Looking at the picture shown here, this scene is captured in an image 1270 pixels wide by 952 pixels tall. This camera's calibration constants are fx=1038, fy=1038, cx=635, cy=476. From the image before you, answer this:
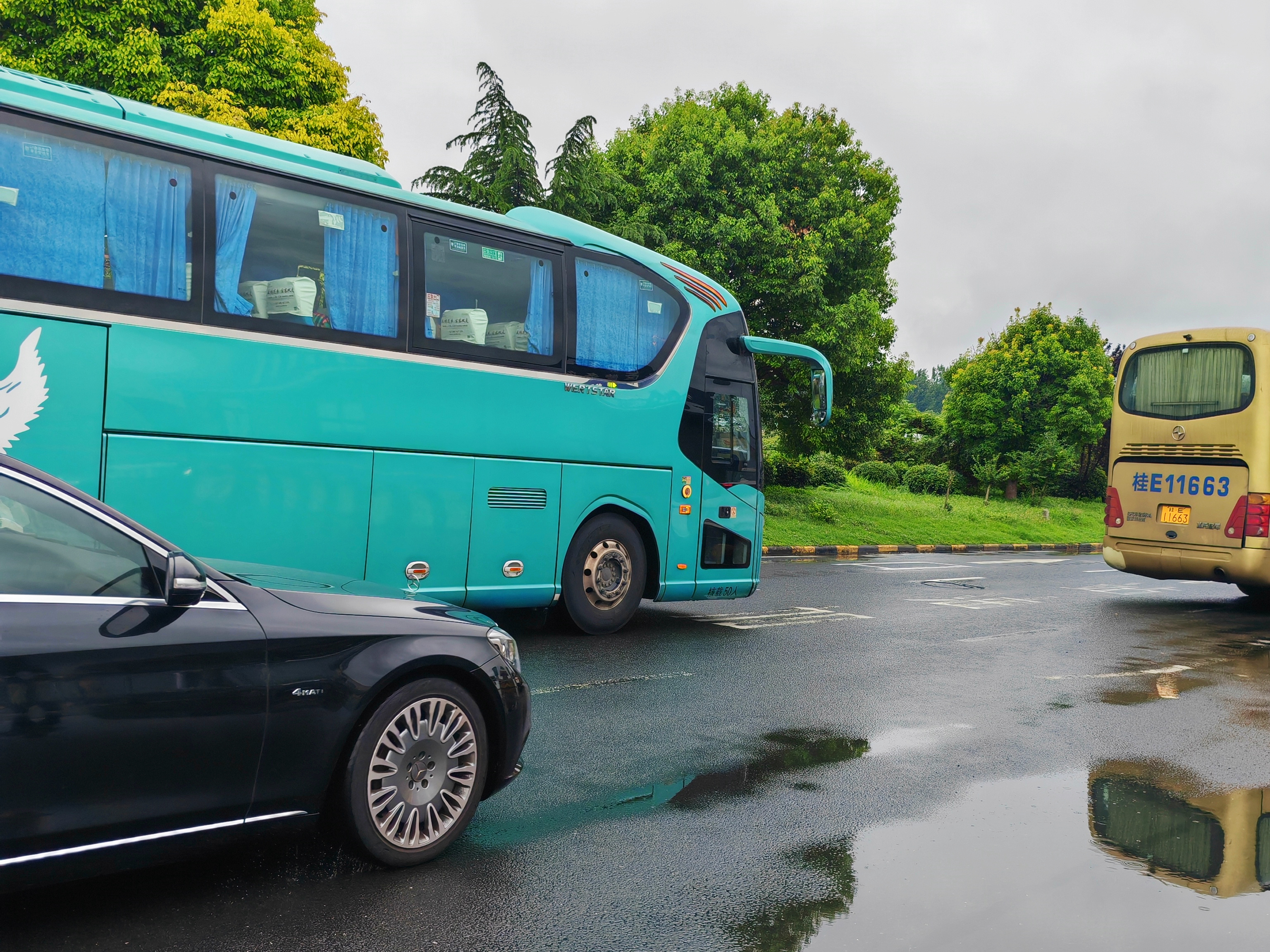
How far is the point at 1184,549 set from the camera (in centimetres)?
1399

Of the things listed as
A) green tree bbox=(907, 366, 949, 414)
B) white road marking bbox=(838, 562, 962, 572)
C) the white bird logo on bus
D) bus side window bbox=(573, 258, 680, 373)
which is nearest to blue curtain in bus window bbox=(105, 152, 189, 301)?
the white bird logo on bus

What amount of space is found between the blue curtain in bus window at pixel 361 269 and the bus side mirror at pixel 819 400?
506 centimetres

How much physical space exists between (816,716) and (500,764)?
3.30 m

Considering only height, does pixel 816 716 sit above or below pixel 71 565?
below

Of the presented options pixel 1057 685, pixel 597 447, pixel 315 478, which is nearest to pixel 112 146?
pixel 315 478

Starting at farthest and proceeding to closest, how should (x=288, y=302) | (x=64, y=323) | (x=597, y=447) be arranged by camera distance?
(x=597, y=447), (x=288, y=302), (x=64, y=323)

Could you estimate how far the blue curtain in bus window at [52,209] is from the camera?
648 centimetres

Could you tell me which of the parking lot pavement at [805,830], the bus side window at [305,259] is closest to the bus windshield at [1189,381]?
the parking lot pavement at [805,830]

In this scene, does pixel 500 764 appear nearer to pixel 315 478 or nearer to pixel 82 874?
pixel 82 874

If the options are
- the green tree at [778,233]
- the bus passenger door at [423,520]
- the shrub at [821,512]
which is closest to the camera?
the bus passenger door at [423,520]

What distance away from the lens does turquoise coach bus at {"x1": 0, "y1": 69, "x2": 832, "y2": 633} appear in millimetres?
6723

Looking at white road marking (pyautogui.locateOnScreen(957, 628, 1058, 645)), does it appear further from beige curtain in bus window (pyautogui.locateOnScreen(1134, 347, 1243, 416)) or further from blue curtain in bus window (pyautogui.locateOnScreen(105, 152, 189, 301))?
blue curtain in bus window (pyautogui.locateOnScreen(105, 152, 189, 301))

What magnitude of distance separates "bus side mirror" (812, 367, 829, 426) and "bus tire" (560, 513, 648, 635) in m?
2.67

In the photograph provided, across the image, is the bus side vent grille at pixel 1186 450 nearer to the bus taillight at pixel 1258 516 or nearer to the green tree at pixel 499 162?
the bus taillight at pixel 1258 516
